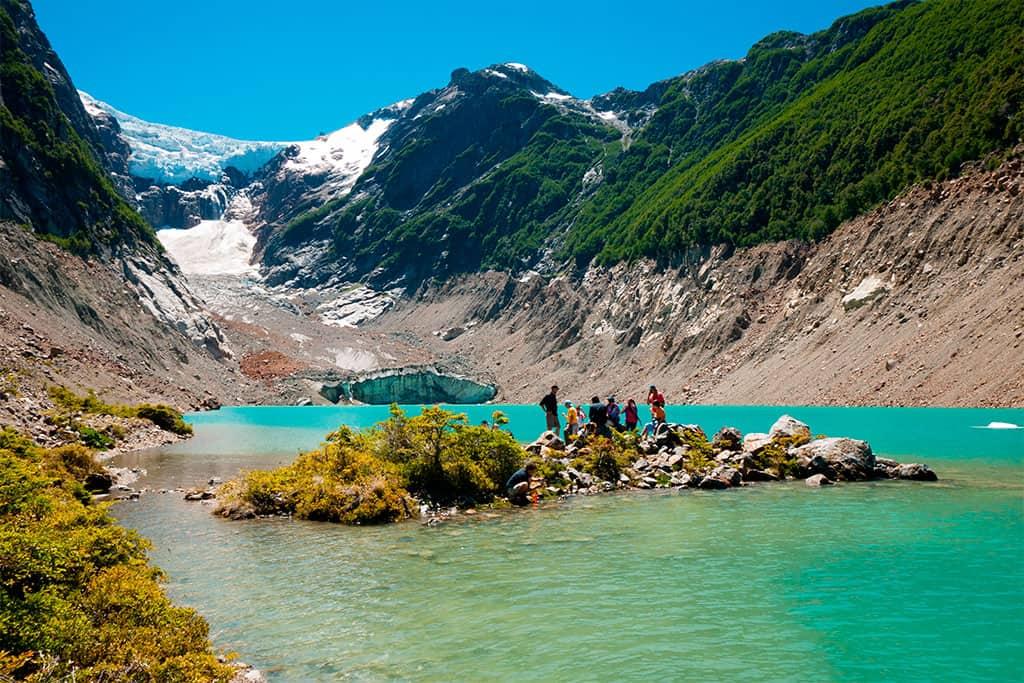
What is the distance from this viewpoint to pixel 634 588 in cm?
1458

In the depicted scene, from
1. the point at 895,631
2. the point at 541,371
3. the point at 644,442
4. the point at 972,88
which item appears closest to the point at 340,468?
the point at 644,442

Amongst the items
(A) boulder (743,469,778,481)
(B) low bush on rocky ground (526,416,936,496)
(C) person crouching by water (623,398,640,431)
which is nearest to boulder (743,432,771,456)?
(B) low bush on rocky ground (526,416,936,496)

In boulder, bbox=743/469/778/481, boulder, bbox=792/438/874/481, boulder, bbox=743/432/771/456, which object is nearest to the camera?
boulder, bbox=792/438/874/481

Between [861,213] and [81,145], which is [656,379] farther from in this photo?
[81,145]

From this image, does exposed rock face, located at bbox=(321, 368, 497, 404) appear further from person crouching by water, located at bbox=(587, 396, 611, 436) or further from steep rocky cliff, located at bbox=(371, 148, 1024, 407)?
person crouching by water, located at bbox=(587, 396, 611, 436)

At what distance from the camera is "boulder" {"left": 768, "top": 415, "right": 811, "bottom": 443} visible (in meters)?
32.5

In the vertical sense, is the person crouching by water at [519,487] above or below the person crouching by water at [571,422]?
below

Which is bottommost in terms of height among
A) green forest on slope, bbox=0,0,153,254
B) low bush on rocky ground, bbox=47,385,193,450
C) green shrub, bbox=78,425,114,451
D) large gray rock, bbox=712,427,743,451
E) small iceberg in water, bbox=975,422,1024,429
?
large gray rock, bbox=712,427,743,451

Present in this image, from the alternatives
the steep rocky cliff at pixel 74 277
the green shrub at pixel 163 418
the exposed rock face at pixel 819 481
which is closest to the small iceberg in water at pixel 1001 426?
the exposed rock face at pixel 819 481

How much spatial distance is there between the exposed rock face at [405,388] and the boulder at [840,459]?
138778 millimetres

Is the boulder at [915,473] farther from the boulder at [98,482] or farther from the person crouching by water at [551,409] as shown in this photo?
the boulder at [98,482]

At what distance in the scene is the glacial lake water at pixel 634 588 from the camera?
1099 cm

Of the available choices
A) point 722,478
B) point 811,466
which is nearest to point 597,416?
point 722,478

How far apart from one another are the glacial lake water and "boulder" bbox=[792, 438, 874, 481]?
115 inches
